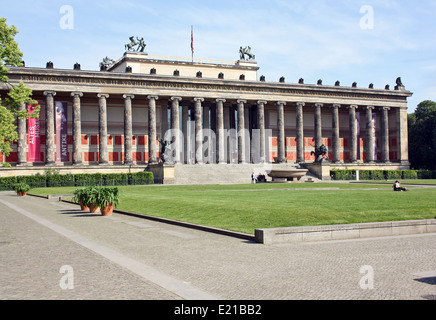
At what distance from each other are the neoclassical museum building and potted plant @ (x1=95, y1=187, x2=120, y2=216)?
4259 centimetres

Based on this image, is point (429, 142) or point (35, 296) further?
point (429, 142)

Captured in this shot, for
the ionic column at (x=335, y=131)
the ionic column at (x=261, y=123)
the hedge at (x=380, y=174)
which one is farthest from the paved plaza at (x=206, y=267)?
the ionic column at (x=335, y=131)

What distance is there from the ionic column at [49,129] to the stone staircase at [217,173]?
19.4 meters

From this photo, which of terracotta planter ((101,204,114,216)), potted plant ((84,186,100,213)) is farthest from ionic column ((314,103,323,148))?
terracotta planter ((101,204,114,216))

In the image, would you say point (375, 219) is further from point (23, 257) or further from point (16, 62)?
point (16, 62)

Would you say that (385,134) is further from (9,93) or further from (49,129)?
(9,93)

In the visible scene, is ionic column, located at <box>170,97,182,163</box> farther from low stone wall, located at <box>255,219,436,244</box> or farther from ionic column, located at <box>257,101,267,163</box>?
low stone wall, located at <box>255,219,436,244</box>

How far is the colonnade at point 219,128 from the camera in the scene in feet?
245

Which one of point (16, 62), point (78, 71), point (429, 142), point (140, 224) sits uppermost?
point (78, 71)

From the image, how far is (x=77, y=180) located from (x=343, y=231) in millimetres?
54377

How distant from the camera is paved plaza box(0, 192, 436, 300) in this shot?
28.2 ft

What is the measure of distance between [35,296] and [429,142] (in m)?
102

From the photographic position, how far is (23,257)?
12.7 metres
